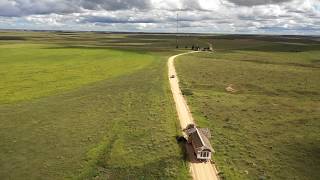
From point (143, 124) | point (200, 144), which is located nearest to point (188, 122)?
point (143, 124)

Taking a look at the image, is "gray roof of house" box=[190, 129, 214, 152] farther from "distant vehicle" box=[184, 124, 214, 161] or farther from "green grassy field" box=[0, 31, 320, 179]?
"green grassy field" box=[0, 31, 320, 179]

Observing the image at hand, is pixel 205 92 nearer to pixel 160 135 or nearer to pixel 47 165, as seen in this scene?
pixel 160 135

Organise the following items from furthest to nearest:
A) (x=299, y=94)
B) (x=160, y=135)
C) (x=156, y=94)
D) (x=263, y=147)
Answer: (x=299, y=94) < (x=156, y=94) < (x=160, y=135) < (x=263, y=147)

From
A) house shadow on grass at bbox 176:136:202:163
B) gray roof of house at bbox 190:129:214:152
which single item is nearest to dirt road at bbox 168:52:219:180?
house shadow on grass at bbox 176:136:202:163

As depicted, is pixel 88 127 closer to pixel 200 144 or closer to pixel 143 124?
pixel 143 124

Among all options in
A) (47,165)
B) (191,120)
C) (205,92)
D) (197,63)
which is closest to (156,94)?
(205,92)
